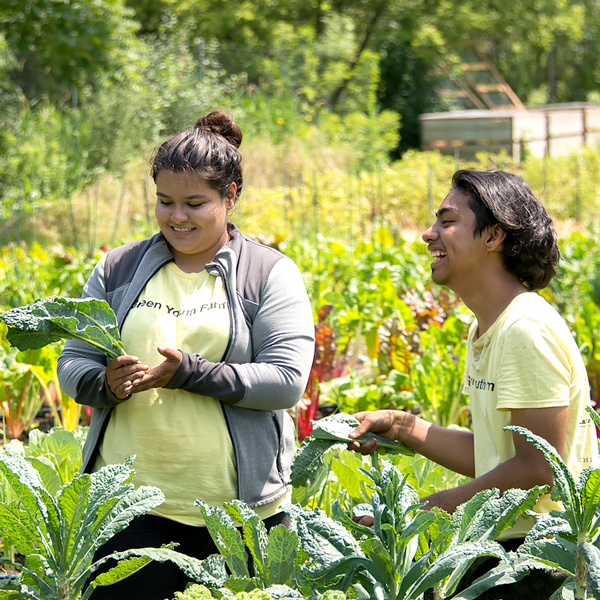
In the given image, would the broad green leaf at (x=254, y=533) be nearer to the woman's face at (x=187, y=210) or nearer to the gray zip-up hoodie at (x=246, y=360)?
the gray zip-up hoodie at (x=246, y=360)

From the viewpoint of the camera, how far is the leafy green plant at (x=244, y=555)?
4.53 ft

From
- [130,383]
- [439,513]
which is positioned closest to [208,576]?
[439,513]

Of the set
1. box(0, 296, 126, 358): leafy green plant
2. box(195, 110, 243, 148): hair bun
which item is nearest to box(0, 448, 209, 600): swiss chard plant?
box(0, 296, 126, 358): leafy green plant

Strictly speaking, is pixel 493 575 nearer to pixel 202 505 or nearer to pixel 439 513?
pixel 439 513

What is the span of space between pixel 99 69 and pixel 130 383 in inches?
368

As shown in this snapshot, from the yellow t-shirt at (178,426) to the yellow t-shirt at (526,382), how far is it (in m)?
0.62

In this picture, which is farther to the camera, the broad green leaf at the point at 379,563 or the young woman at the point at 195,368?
the young woman at the point at 195,368

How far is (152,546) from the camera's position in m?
2.02

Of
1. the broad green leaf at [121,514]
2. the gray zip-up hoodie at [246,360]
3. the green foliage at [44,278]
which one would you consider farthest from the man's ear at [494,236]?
the green foliage at [44,278]

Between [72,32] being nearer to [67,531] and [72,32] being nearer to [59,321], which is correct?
[59,321]

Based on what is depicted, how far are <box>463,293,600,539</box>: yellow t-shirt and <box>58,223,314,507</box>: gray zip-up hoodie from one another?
0.47 meters

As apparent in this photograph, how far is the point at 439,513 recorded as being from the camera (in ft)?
4.61

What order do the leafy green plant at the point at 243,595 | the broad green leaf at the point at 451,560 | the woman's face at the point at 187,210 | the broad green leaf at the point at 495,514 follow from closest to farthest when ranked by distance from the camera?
the leafy green plant at the point at 243,595, the broad green leaf at the point at 451,560, the broad green leaf at the point at 495,514, the woman's face at the point at 187,210

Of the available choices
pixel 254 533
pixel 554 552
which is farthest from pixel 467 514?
pixel 254 533
